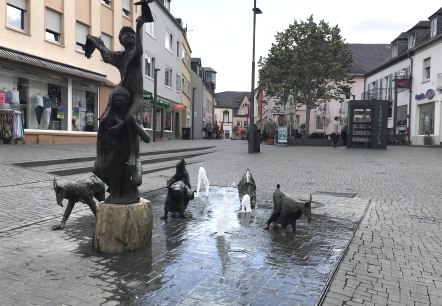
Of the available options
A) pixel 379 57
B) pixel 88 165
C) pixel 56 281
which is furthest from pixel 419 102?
pixel 56 281

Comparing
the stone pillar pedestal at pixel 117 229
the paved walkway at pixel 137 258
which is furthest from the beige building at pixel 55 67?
the stone pillar pedestal at pixel 117 229

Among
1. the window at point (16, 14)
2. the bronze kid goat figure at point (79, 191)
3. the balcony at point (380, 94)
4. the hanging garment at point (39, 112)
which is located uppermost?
the window at point (16, 14)

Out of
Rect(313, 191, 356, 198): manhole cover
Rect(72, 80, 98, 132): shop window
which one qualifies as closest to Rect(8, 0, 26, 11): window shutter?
Rect(72, 80, 98, 132): shop window

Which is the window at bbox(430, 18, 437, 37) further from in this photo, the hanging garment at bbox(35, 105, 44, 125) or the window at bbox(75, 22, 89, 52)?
the hanging garment at bbox(35, 105, 44, 125)

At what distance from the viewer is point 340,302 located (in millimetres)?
3506

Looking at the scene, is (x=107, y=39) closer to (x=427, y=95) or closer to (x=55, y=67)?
(x=55, y=67)

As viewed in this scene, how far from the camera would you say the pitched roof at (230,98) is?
12319 cm

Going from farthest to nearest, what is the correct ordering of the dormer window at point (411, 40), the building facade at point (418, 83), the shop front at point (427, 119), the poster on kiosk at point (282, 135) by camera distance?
the dormer window at point (411, 40) → the poster on kiosk at point (282, 135) → the building facade at point (418, 83) → the shop front at point (427, 119)

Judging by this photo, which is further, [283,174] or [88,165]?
[283,174]

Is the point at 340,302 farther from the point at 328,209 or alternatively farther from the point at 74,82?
the point at 74,82

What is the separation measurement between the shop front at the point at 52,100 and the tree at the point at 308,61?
18.0 meters

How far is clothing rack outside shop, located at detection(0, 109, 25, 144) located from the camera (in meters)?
16.5

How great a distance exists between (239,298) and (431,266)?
2.37 meters

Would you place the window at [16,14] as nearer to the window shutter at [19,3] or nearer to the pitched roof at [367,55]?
the window shutter at [19,3]
